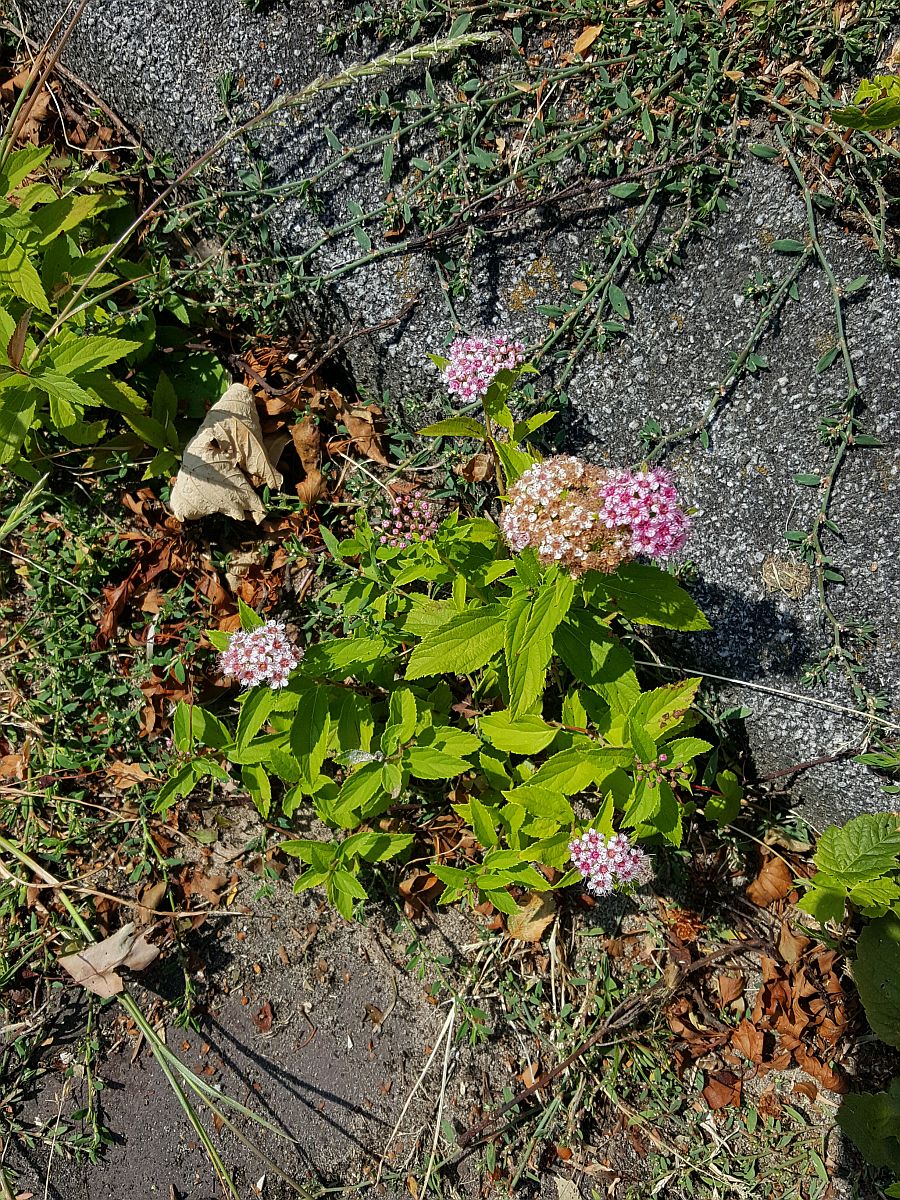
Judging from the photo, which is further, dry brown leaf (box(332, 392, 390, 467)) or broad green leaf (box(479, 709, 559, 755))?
dry brown leaf (box(332, 392, 390, 467))

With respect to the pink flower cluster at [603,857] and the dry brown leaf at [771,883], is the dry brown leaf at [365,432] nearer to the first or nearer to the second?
the pink flower cluster at [603,857]

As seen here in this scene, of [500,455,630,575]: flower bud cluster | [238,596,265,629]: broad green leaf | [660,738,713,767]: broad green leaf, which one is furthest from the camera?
[238,596,265,629]: broad green leaf

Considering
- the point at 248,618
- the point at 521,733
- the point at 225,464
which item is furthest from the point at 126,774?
the point at 521,733

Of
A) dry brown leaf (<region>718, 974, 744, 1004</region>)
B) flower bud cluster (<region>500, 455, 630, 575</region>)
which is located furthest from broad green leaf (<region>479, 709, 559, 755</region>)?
dry brown leaf (<region>718, 974, 744, 1004</region>)

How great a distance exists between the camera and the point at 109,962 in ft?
11.4

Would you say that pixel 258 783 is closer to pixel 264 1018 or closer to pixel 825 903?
pixel 264 1018

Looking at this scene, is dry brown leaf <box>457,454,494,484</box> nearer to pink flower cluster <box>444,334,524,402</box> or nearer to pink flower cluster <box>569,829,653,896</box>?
pink flower cluster <box>444,334,524,402</box>

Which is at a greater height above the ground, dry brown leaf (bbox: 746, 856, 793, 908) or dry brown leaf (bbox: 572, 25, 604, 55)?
dry brown leaf (bbox: 572, 25, 604, 55)

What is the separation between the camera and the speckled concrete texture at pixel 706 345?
9.96 ft

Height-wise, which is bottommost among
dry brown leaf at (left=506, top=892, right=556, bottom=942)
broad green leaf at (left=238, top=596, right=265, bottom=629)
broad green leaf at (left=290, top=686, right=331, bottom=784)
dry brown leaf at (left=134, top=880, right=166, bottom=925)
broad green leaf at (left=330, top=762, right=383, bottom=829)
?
dry brown leaf at (left=506, top=892, right=556, bottom=942)

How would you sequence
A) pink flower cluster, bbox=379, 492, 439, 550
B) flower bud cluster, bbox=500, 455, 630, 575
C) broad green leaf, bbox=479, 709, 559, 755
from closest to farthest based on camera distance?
flower bud cluster, bbox=500, 455, 630, 575
broad green leaf, bbox=479, 709, 559, 755
pink flower cluster, bbox=379, 492, 439, 550

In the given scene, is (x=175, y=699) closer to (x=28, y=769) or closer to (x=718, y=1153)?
(x=28, y=769)

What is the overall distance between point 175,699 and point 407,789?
1.05 meters

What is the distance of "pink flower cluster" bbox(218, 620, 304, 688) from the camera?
8.50ft
